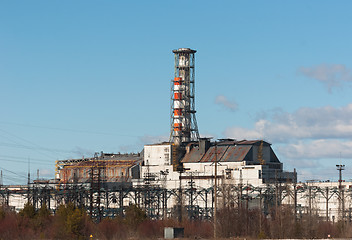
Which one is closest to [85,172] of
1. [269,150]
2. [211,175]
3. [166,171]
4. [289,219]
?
[166,171]

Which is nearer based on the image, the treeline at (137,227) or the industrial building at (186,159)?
the treeline at (137,227)

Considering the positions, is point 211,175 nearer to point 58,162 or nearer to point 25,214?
point 58,162

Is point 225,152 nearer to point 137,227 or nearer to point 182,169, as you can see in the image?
point 182,169

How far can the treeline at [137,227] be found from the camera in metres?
61.9

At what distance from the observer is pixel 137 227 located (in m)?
71.1

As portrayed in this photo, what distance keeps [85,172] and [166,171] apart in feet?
63.9

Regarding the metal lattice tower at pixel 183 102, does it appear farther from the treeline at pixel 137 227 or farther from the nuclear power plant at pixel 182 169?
the treeline at pixel 137 227

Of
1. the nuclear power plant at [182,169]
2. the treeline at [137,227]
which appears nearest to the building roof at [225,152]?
the nuclear power plant at [182,169]

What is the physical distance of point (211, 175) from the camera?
124188 millimetres

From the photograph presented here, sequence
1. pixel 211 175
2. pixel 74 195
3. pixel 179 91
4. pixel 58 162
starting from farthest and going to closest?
1. pixel 58 162
2. pixel 179 91
3. pixel 211 175
4. pixel 74 195

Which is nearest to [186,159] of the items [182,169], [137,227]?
[182,169]

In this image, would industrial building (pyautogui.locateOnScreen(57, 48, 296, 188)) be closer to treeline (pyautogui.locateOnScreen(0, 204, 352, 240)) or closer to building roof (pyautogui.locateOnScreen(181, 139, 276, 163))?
building roof (pyautogui.locateOnScreen(181, 139, 276, 163))

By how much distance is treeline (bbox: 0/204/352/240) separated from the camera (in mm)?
61875

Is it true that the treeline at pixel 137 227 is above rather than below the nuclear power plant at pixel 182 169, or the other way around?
below
